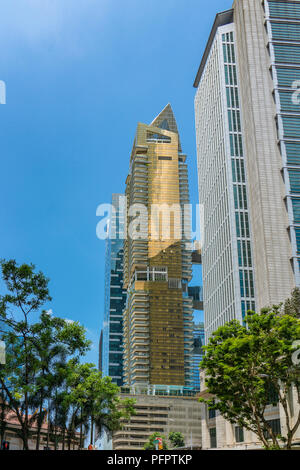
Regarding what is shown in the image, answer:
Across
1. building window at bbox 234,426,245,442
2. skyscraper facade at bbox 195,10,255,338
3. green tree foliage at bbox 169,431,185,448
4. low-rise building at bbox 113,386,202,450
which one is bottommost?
building window at bbox 234,426,245,442

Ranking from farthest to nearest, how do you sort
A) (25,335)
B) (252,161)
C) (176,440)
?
1. (176,440)
2. (252,161)
3. (25,335)

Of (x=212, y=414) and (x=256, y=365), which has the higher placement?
(x=212, y=414)

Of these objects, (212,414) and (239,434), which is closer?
(239,434)

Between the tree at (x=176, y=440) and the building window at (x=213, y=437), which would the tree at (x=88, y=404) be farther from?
the tree at (x=176, y=440)

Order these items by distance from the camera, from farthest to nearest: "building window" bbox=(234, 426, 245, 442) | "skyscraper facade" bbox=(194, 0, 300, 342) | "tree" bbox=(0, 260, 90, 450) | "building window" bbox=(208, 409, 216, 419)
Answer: "skyscraper facade" bbox=(194, 0, 300, 342), "building window" bbox=(208, 409, 216, 419), "building window" bbox=(234, 426, 245, 442), "tree" bbox=(0, 260, 90, 450)

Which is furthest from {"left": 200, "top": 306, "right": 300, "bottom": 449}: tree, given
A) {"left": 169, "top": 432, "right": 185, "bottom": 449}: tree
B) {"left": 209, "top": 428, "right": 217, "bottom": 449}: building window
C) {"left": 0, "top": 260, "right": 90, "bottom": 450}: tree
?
{"left": 169, "top": 432, "right": 185, "bottom": 449}: tree

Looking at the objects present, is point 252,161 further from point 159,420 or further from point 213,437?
point 159,420

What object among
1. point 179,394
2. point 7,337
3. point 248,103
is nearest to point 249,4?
point 248,103

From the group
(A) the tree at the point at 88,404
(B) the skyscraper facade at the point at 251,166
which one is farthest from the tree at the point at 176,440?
(A) the tree at the point at 88,404

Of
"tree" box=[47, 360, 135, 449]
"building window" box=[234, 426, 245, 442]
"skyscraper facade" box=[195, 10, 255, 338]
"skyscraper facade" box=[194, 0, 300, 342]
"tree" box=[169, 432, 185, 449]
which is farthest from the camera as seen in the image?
"tree" box=[169, 432, 185, 449]

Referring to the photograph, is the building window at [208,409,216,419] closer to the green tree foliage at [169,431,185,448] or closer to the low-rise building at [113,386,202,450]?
the green tree foliage at [169,431,185,448]

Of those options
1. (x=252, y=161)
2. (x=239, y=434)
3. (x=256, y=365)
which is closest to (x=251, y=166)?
(x=252, y=161)

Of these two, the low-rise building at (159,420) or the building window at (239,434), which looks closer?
the building window at (239,434)

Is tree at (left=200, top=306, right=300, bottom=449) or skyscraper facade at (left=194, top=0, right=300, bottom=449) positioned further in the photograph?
skyscraper facade at (left=194, top=0, right=300, bottom=449)
